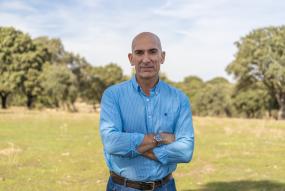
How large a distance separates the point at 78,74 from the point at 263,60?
26469 mm

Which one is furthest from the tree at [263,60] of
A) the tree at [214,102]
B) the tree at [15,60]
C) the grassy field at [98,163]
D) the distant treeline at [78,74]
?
the grassy field at [98,163]

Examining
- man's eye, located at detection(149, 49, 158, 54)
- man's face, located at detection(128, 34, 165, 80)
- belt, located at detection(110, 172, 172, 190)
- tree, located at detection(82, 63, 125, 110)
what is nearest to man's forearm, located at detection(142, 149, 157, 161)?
belt, located at detection(110, 172, 172, 190)

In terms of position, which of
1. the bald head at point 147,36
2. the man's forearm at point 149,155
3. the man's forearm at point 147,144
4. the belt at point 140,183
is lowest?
the belt at point 140,183

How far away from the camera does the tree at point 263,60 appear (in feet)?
170

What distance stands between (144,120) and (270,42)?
52.0m

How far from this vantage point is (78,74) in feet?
211

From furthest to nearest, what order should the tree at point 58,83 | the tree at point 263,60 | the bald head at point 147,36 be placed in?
the tree at point 58,83 → the tree at point 263,60 → the bald head at point 147,36

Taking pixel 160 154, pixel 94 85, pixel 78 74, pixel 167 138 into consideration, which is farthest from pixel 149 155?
pixel 94 85

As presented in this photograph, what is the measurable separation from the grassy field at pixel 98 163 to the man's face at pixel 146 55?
811cm

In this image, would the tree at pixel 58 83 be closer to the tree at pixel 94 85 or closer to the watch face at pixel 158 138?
the tree at pixel 94 85

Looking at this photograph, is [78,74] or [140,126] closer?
[140,126]

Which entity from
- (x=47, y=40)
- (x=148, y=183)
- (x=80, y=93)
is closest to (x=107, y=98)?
(x=148, y=183)

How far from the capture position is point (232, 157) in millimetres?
17141

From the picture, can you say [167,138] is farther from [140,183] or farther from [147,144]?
[140,183]
